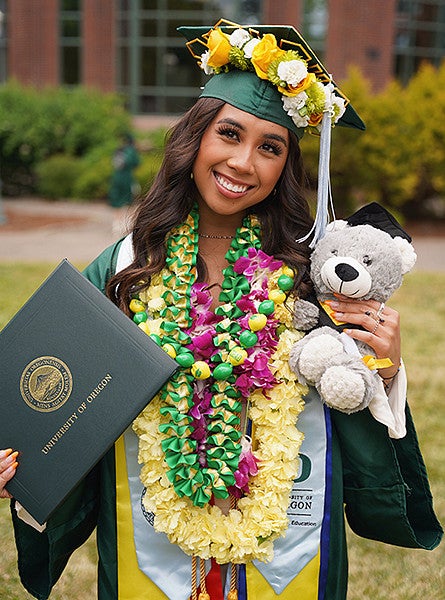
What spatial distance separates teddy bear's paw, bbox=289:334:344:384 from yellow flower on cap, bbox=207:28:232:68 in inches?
29.8

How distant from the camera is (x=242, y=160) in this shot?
1896 millimetres

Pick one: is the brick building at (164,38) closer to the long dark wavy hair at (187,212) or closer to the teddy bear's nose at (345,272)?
the long dark wavy hair at (187,212)

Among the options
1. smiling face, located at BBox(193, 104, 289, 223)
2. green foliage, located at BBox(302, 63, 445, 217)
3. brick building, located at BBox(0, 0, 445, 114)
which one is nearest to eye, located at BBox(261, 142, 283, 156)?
smiling face, located at BBox(193, 104, 289, 223)

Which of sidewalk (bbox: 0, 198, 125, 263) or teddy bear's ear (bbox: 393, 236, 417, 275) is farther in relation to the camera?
sidewalk (bbox: 0, 198, 125, 263)

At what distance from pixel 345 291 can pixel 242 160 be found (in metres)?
0.42

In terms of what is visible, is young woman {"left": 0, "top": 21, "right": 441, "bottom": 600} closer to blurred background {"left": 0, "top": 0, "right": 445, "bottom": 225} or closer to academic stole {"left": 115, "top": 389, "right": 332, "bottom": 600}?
academic stole {"left": 115, "top": 389, "right": 332, "bottom": 600}

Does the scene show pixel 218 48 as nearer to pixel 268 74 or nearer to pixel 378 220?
pixel 268 74

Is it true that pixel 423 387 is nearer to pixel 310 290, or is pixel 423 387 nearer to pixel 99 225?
pixel 310 290

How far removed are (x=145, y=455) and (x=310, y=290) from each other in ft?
2.04

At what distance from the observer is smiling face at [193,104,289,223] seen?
192 centimetres

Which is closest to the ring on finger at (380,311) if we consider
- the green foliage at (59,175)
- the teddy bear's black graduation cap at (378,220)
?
the teddy bear's black graduation cap at (378,220)

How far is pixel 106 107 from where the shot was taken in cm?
1569

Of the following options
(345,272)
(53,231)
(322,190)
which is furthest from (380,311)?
(53,231)

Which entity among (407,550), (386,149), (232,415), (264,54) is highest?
(264,54)
